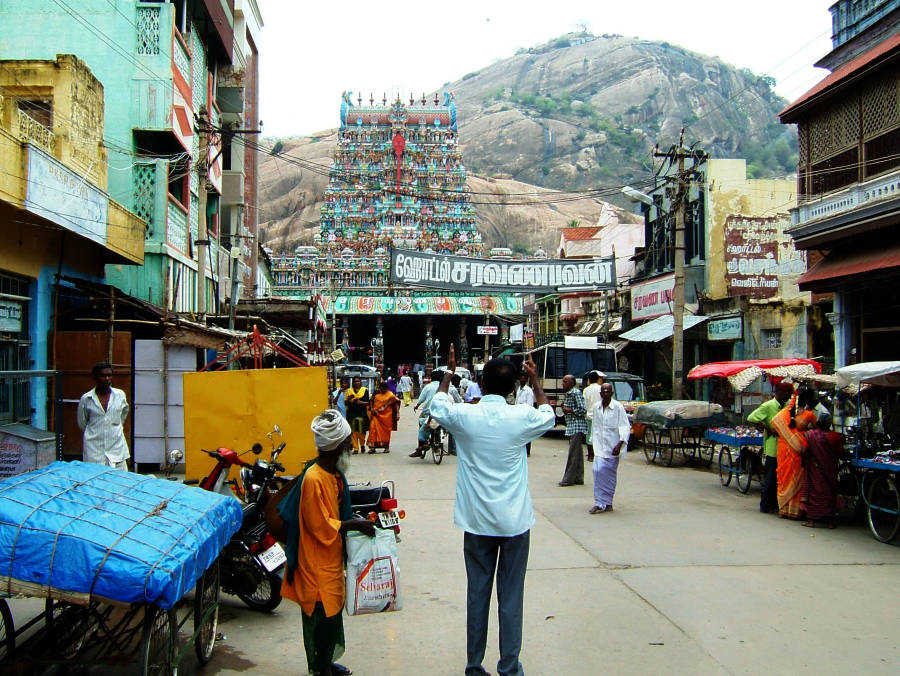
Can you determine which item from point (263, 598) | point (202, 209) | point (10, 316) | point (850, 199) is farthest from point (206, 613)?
point (202, 209)

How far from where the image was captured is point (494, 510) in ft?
13.4

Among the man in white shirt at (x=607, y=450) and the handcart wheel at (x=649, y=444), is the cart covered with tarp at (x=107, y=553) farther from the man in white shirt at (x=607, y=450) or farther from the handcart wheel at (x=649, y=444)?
the handcart wheel at (x=649, y=444)

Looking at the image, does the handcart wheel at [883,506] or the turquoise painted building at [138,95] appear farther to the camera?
the turquoise painted building at [138,95]

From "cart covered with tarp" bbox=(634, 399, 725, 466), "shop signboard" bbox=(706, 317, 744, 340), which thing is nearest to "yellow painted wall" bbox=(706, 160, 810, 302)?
"shop signboard" bbox=(706, 317, 744, 340)

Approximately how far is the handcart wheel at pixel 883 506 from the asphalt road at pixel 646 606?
7.5 inches

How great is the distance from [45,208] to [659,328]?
62.0 feet

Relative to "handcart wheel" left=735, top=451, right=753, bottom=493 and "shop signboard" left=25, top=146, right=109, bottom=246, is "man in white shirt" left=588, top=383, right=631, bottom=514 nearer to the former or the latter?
"handcart wheel" left=735, top=451, right=753, bottom=493

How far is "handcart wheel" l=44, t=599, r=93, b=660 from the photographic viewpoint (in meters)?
4.23

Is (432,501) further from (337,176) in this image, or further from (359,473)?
(337,176)

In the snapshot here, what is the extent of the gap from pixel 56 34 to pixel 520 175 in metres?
120

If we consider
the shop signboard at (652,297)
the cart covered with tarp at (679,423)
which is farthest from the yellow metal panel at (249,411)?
the shop signboard at (652,297)

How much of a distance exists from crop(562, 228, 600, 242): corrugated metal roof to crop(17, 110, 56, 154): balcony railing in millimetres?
33258

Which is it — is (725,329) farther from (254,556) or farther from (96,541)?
(96,541)

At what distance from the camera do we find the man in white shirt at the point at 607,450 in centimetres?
941
